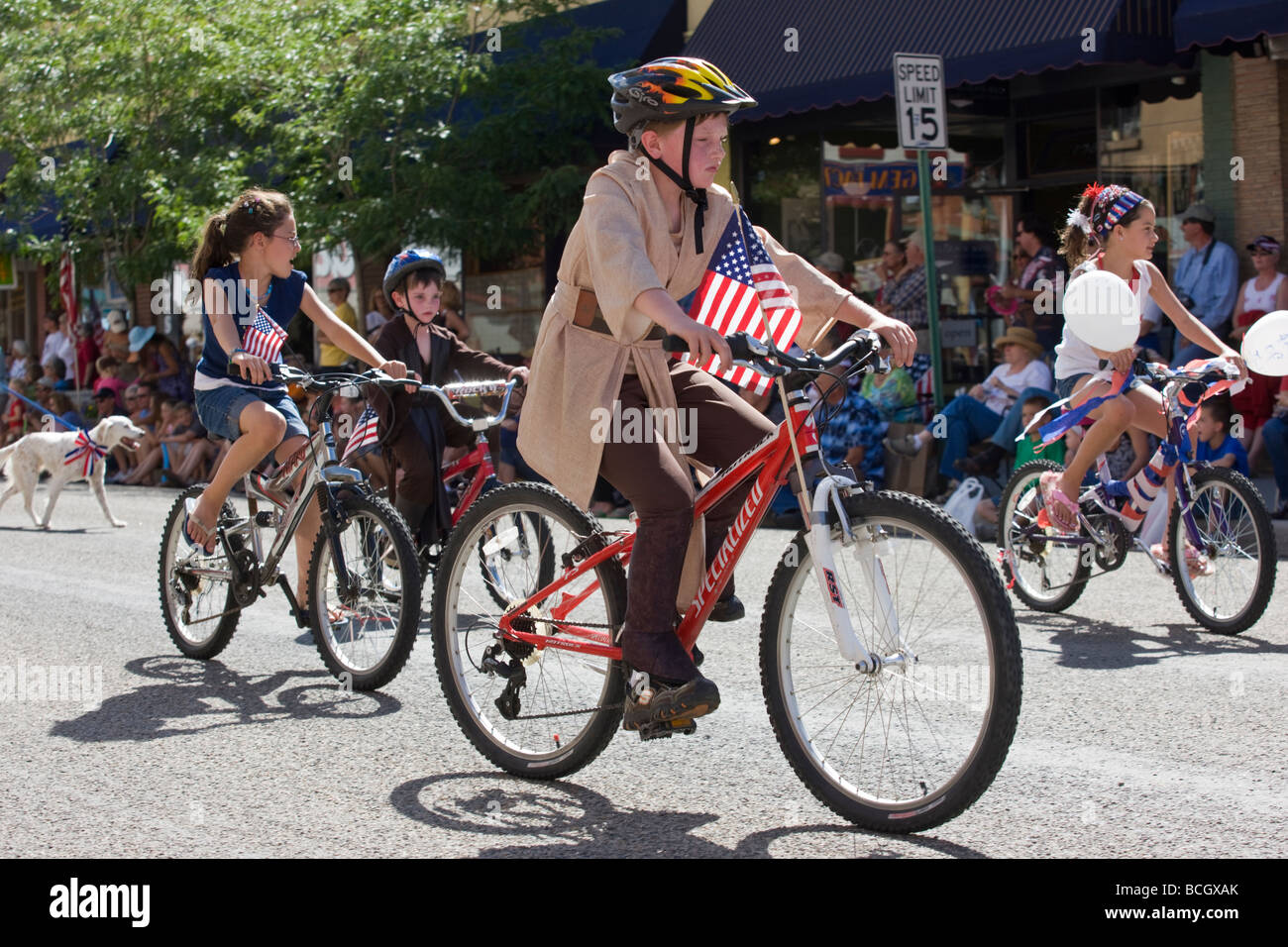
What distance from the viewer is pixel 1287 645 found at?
6668 mm

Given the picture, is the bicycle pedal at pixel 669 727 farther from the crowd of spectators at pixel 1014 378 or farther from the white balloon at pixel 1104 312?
the crowd of spectators at pixel 1014 378

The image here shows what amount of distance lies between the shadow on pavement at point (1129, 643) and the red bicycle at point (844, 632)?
2.54 metres

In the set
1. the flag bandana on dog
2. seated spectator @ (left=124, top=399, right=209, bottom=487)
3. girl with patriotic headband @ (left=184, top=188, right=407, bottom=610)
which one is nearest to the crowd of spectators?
the flag bandana on dog

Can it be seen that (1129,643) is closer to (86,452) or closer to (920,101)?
(920,101)

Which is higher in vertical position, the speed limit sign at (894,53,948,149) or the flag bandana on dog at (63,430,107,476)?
the speed limit sign at (894,53,948,149)

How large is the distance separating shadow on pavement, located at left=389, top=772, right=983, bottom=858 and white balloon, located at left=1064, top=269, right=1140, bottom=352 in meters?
3.38

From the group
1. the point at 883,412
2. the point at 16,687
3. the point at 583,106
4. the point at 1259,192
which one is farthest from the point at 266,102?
the point at 16,687

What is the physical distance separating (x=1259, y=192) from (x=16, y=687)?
A: 10621 mm

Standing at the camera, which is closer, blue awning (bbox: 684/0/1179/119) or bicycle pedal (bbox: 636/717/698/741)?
bicycle pedal (bbox: 636/717/698/741)

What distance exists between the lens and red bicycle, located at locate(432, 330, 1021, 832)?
379 cm

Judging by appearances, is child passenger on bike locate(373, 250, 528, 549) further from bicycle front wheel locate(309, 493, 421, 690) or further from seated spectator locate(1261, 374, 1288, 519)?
seated spectator locate(1261, 374, 1288, 519)

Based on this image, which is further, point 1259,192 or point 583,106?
point 583,106
